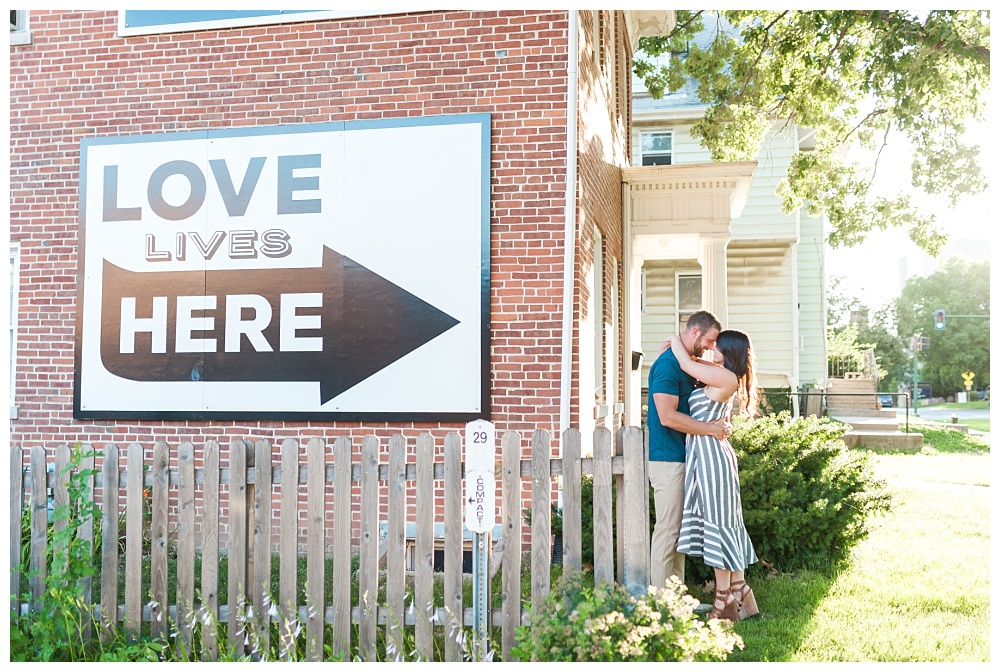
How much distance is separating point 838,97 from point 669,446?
10.9 meters

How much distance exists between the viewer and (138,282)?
7.45 metres

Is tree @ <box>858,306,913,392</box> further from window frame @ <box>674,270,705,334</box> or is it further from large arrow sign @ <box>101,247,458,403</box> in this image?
large arrow sign @ <box>101,247,458,403</box>

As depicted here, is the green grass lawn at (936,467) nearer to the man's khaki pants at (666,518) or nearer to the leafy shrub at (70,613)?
the man's khaki pants at (666,518)

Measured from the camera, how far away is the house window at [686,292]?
1994cm

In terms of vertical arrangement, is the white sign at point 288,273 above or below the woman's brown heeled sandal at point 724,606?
above

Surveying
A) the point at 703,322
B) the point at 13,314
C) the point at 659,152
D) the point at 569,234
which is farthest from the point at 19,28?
the point at 659,152

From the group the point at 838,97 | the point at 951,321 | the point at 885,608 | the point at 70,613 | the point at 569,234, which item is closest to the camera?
the point at 70,613

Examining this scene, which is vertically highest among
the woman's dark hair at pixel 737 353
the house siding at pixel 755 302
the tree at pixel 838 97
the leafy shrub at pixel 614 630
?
the tree at pixel 838 97

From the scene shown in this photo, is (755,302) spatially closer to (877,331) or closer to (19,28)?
(19,28)

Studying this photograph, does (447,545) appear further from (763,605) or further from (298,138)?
(298,138)

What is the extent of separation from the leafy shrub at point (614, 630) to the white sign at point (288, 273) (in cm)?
303

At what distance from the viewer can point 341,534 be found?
436 cm

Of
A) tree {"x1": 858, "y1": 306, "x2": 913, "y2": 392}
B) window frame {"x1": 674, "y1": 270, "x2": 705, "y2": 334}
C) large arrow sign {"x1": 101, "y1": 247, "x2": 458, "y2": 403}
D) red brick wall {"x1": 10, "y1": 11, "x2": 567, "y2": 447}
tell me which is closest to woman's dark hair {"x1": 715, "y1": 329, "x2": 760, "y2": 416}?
red brick wall {"x1": 10, "y1": 11, "x2": 567, "y2": 447}

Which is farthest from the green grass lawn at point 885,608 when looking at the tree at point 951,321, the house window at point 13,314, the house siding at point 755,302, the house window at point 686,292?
the tree at point 951,321
